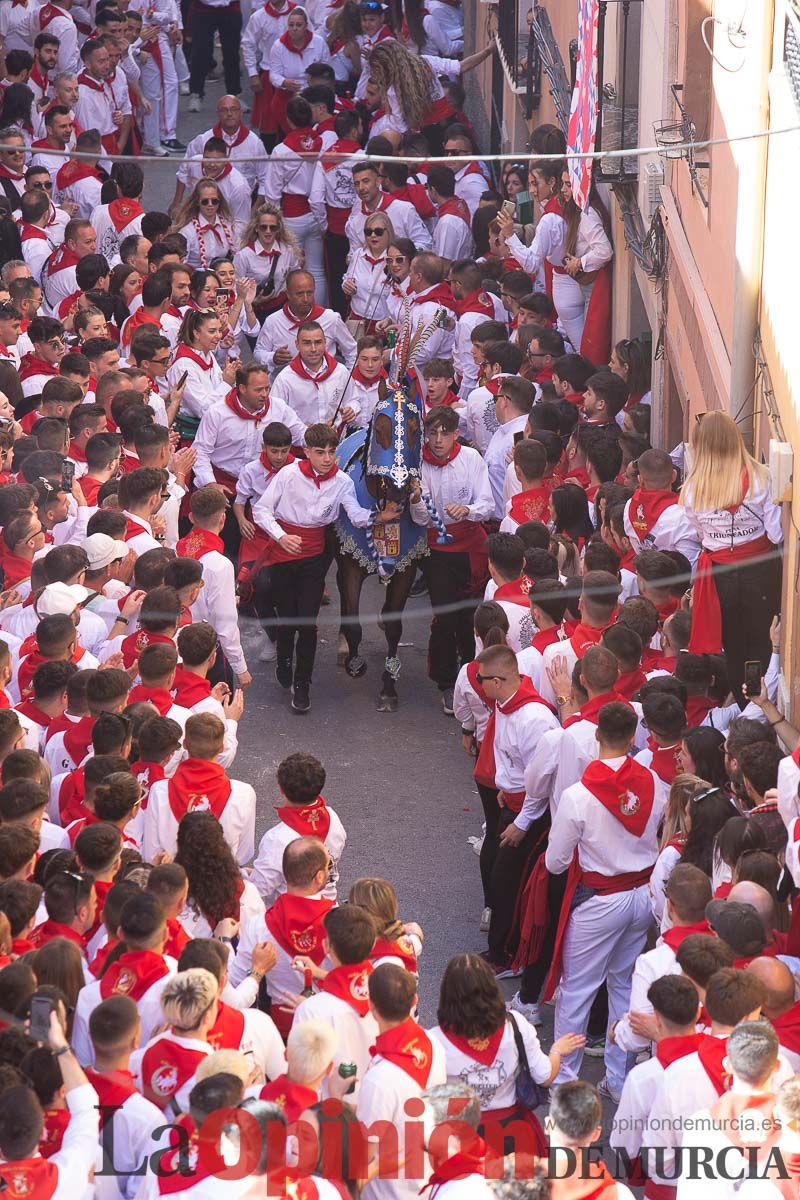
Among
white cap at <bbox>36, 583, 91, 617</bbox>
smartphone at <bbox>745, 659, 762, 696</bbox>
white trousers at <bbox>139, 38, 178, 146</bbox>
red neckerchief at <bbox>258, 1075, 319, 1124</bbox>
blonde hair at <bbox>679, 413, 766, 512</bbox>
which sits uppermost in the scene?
white trousers at <bbox>139, 38, 178, 146</bbox>

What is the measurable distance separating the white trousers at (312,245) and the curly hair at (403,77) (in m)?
1.70

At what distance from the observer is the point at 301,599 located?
10195 millimetres

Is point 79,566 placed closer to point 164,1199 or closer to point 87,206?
point 164,1199

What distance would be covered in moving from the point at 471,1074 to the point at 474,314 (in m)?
7.89

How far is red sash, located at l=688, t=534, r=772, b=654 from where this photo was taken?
26.7ft

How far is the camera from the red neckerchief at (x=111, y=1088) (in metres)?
5.14

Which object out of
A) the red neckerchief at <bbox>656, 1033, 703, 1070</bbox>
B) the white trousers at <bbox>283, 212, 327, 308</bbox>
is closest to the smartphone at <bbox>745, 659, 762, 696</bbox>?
the red neckerchief at <bbox>656, 1033, 703, 1070</bbox>

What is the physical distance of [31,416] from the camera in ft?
34.8

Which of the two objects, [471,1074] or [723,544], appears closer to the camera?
[471,1074]

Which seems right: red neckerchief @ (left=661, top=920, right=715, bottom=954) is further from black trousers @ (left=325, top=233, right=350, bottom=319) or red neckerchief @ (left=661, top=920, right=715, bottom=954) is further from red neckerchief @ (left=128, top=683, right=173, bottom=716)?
black trousers @ (left=325, top=233, right=350, bottom=319)

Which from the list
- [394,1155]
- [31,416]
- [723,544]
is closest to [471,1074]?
[394,1155]

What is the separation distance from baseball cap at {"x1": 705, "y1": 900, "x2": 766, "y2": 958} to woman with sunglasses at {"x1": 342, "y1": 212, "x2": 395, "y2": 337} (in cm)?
840

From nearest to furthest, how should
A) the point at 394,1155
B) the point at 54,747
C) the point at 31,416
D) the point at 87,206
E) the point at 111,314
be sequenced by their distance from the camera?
1. the point at 394,1155
2. the point at 54,747
3. the point at 31,416
4. the point at 111,314
5. the point at 87,206

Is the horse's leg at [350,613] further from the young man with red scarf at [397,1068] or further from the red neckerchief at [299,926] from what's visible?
the young man with red scarf at [397,1068]
